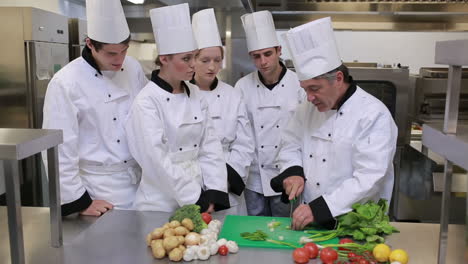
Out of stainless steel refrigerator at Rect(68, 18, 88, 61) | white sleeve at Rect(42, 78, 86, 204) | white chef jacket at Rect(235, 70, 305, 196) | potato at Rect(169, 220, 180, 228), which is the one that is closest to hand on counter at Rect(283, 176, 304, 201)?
potato at Rect(169, 220, 180, 228)

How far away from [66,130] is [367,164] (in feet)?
3.26

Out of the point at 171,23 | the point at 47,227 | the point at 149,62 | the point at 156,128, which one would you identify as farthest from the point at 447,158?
the point at 149,62

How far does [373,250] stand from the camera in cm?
115

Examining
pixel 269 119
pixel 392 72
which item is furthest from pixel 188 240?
pixel 392 72

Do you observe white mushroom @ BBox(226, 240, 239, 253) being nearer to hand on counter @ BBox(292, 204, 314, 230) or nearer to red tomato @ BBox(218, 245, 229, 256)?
red tomato @ BBox(218, 245, 229, 256)

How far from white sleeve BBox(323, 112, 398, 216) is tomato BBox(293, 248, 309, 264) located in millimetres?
232

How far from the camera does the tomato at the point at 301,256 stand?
1119 millimetres

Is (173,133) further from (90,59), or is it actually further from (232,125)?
(232,125)

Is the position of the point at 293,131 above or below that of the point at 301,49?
below

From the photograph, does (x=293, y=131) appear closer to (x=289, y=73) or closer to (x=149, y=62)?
(x=289, y=73)

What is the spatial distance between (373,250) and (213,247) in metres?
0.41

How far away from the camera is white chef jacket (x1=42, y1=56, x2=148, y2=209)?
4.96 ft

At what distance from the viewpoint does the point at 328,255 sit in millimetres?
1106

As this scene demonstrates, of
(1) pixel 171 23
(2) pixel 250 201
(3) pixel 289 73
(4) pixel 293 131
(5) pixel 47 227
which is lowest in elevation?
(2) pixel 250 201
